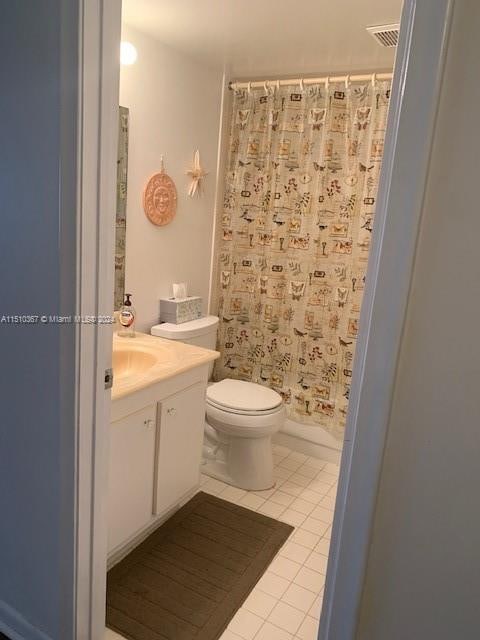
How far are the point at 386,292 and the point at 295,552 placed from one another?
5.63 feet

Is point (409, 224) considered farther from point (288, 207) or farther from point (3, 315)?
point (288, 207)

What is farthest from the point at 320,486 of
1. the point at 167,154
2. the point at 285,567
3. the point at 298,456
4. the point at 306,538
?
the point at 167,154

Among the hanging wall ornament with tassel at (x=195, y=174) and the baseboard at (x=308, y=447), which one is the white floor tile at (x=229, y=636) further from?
the hanging wall ornament with tassel at (x=195, y=174)

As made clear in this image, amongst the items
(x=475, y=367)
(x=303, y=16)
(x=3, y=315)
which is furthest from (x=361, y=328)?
(x=303, y=16)

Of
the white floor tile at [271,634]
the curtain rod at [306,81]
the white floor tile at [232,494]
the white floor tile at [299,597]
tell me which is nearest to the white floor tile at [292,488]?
the white floor tile at [232,494]

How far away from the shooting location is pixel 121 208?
2.43 metres

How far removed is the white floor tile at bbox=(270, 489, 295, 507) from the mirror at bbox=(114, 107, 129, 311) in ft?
4.30

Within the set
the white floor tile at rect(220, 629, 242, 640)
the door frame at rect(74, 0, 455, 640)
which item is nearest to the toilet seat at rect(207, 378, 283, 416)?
the white floor tile at rect(220, 629, 242, 640)

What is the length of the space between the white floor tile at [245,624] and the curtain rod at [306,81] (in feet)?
8.38

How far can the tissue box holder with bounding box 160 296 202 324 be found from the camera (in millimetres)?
2744

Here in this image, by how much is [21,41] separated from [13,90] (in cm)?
12

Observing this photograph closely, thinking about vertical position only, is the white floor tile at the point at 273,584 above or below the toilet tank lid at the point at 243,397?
below

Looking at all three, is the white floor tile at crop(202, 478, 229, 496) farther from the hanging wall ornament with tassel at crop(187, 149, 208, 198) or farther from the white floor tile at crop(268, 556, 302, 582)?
the hanging wall ornament with tassel at crop(187, 149, 208, 198)

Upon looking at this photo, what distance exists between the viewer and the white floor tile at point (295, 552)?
2.10 m
